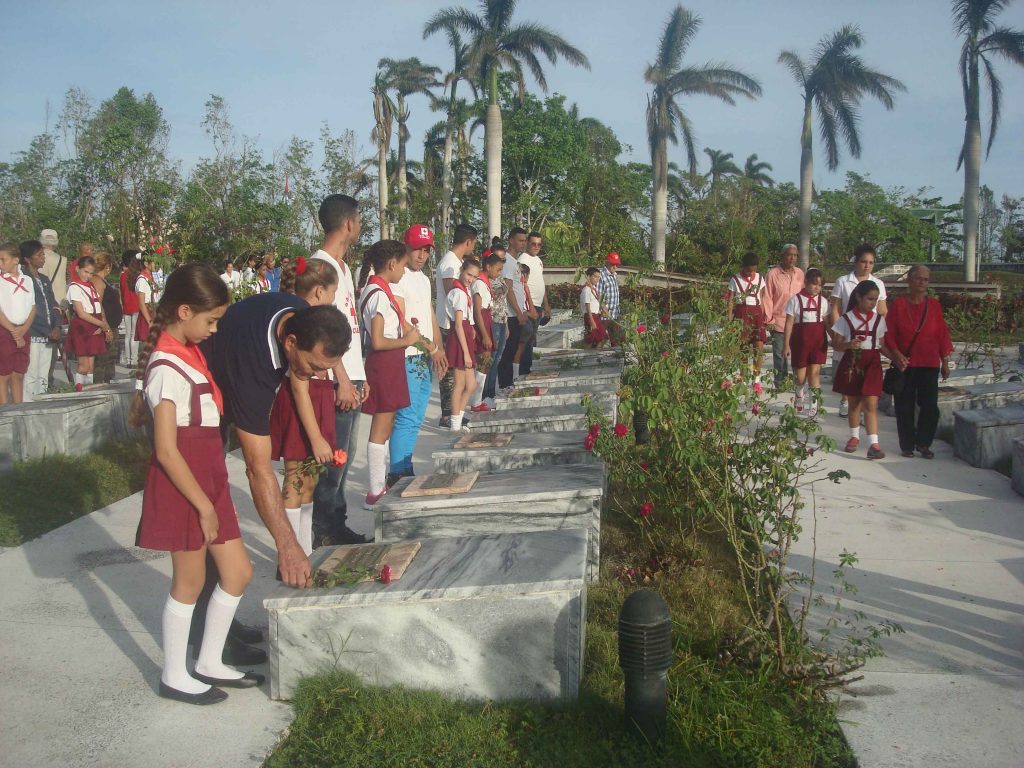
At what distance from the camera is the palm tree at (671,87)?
3158 centimetres

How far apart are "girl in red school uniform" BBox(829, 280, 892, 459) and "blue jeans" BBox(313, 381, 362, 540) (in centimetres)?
470

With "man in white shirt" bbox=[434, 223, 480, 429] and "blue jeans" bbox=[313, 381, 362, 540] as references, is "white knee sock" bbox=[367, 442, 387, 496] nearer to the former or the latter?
"blue jeans" bbox=[313, 381, 362, 540]

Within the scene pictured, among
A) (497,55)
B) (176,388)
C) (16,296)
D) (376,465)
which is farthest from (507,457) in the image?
(497,55)

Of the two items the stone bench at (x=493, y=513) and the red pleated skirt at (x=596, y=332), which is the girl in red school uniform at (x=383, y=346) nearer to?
the stone bench at (x=493, y=513)

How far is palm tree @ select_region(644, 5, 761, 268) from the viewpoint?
3158 cm

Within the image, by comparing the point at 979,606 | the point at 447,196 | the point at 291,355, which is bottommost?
the point at 979,606

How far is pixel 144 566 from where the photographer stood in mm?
5023

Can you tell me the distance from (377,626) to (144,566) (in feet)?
7.81

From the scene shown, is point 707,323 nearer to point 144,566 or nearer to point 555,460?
point 555,460

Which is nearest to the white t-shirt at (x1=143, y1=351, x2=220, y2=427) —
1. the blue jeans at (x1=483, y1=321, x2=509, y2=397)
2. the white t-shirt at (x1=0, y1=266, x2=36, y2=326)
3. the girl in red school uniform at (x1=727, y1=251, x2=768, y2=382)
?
the white t-shirt at (x1=0, y1=266, x2=36, y2=326)

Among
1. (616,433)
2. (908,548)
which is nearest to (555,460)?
(616,433)

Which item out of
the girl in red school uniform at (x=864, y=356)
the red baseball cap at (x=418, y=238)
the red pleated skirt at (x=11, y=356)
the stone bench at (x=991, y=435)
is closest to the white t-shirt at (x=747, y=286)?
the girl in red school uniform at (x=864, y=356)

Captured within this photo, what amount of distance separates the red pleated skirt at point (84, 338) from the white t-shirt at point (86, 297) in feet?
0.27

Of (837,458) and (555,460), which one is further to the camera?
(837,458)
